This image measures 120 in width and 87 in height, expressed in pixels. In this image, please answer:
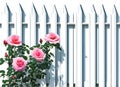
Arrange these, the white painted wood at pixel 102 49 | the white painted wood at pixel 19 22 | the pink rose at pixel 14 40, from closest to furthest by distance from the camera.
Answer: the pink rose at pixel 14 40 → the white painted wood at pixel 102 49 → the white painted wood at pixel 19 22

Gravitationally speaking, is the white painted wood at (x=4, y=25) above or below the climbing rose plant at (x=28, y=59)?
above

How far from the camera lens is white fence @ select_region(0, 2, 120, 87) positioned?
4.25m

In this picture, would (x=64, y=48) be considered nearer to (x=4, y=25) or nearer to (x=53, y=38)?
(x=53, y=38)

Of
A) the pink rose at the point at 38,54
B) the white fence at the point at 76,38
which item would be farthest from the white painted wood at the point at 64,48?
the pink rose at the point at 38,54

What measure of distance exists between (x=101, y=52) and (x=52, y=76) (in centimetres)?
65

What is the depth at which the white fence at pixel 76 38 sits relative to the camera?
4.25 m

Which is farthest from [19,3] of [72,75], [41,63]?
[72,75]

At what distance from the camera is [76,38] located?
4.29m

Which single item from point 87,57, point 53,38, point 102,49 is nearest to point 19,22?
point 53,38

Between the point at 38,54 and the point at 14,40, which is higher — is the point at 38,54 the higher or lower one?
the lower one

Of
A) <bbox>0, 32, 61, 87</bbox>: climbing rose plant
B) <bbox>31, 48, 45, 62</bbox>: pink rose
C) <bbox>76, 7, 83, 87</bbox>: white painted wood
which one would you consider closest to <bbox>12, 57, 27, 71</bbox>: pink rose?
<bbox>0, 32, 61, 87</bbox>: climbing rose plant

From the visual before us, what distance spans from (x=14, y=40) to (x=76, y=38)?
75cm

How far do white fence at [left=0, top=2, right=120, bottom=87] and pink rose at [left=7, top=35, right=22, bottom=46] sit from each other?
1.08 feet

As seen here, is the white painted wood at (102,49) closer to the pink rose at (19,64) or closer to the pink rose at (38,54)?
the pink rose at (38,54)
